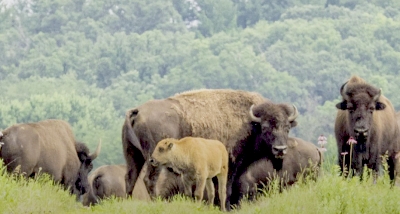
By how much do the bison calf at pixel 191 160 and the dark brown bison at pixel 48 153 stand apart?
2620 millimetres

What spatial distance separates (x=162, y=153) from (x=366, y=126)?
2809mm

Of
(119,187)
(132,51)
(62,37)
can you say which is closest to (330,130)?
(132,51)

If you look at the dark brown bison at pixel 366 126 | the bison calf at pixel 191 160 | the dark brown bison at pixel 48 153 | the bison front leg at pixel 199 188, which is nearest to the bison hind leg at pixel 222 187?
the bison calf at pixel 191 160

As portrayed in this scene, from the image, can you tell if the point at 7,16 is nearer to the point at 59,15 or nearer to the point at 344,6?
the point at 59,15

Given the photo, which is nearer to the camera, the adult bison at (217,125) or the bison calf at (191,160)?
the bison calf at (191,160)

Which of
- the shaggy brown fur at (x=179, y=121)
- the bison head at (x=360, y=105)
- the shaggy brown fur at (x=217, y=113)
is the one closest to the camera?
the shaggy brown fur at (x=179, y=121)

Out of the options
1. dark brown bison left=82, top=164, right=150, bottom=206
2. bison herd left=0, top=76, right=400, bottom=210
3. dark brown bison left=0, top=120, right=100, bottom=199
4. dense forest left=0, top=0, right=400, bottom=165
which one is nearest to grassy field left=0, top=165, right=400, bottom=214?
bison herd left=0, top=76, right=400, bottom=210

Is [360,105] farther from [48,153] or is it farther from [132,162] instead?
[48,153]

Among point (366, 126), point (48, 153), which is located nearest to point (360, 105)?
point (366, 126)

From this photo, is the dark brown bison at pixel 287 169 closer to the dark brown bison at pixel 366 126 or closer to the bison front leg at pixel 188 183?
the dark brown bison at pixel 366 126

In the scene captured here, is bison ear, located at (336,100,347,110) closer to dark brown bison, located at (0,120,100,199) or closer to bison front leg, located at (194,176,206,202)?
bison front leg, located at (194,176,206,202)

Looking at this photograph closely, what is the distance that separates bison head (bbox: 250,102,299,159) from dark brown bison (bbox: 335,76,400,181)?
0.68 metres

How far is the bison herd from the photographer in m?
12.2

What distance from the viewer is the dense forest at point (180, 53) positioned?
89.4 metres
